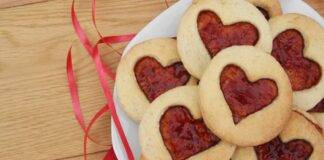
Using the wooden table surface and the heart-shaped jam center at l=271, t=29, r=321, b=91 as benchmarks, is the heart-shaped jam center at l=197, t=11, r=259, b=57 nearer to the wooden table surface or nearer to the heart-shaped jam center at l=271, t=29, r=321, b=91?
the heart-shaped jam center at l=271, t=29, r=321, b=91

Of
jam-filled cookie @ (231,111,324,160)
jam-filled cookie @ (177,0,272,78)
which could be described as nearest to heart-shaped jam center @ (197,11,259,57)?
jam-filled cookie @ (177,0,272,78)

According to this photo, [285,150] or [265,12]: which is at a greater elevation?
[265,12]

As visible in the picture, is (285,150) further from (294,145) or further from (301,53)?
(301,53)

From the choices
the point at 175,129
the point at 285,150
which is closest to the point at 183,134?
the point at 175,129

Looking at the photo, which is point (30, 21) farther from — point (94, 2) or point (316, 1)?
point (316, 1)

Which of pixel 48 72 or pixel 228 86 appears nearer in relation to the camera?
pixel 228 86

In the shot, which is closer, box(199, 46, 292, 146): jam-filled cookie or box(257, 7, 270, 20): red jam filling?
box(199, 46, 292, 146): jam-filled cookie

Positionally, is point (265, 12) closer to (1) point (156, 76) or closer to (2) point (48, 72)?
(1) point (156, 76)

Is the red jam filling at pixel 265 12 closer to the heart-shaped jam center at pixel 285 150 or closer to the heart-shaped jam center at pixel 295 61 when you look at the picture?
the heart-shaped jam center at pixel 295 61
